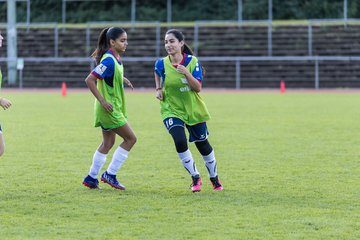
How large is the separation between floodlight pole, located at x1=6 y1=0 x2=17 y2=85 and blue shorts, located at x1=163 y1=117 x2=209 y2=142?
32.4m

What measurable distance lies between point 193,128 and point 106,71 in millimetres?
1069

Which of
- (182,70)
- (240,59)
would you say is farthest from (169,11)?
(182,70)

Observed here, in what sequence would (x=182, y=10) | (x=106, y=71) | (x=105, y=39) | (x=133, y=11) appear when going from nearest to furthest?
1. (x=106, y=71)
2. (x=105, y=39)
3. (x=133, y=11)
4. (x=182, y=10)

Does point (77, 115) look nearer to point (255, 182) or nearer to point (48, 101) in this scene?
point (48, 101)

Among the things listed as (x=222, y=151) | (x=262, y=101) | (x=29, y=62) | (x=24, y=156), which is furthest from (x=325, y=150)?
(x=29, y=62)

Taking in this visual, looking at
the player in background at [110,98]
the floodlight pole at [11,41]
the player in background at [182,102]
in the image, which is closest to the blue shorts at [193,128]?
the player in background at [182,102]

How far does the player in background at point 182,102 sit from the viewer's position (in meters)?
9.21

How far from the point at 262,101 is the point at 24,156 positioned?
54.9ft

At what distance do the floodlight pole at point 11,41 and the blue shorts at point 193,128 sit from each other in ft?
106

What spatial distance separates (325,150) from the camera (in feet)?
44.3

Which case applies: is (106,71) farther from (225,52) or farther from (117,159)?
(225,52)

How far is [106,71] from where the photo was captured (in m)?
9.18

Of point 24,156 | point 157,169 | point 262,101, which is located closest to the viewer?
point 157,169

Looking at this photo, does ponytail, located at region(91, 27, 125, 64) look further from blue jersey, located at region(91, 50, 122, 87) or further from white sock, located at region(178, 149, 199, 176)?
white sock, located at region(178, 149, 199, 176)
